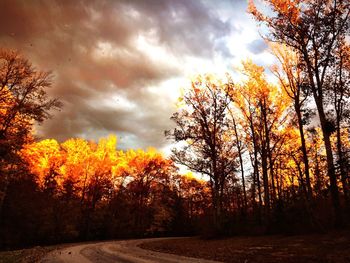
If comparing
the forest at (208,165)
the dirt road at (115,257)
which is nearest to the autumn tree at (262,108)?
the forest at (208,165)

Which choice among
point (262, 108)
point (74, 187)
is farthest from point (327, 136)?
point (74, 187)

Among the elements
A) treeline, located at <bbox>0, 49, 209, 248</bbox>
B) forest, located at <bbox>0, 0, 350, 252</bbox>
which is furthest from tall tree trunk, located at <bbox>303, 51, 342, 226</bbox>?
treeline, located at <bbox>0, 49, 209, 248</bbox>

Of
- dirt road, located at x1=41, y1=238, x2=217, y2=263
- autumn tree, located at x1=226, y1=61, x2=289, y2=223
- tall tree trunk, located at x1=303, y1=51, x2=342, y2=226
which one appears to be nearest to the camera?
dirt road, located at x1=41, y1=238, x2=217, y2=263

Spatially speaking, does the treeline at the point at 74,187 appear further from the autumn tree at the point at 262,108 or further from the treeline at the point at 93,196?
the autumn tree at the point at 262,108

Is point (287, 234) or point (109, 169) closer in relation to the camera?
point (287, 234)

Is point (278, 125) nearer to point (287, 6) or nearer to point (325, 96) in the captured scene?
point (325, 96)

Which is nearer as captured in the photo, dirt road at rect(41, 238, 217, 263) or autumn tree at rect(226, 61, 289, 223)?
dirt road at rect(41, 238, 217, 263)

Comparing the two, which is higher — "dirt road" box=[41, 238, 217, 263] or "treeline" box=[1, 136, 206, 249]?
"treeline" box=[1, 136, 206, 249]

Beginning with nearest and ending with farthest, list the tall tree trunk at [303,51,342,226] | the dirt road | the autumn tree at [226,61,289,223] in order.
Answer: the dirt road < the tall tree trunk at [303,51,342,226] < the autumn tree at [226,61,289,223]

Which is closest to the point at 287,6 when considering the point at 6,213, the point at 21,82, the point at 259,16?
the point at 259,16

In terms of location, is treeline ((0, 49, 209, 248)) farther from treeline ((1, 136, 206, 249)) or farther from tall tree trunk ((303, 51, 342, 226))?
tall tree trunk ((303, 51, 342, 226))

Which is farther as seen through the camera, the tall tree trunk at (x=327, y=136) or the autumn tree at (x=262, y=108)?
the autumn tree at (x=262, y=108)

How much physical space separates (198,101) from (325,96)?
32.5 feet

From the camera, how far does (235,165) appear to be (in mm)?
23938
